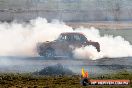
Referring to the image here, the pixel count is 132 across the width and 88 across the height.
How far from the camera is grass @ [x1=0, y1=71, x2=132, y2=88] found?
15.6 meters

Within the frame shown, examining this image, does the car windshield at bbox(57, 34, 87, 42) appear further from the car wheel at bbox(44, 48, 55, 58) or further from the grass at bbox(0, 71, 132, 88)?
the grass at bbox(0, 71, 132, 88)

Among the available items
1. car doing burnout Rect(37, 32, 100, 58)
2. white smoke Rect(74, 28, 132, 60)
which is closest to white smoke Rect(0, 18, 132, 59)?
white smoke Rect(74, 28, 132, 60)

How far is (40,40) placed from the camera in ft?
91.5

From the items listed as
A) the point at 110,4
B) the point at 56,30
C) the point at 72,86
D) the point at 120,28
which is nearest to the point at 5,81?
the point at 72,86

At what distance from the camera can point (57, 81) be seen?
16469 mm

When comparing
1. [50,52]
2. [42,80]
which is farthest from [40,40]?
[42,80]

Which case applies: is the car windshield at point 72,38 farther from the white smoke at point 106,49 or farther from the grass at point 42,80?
the grass at point 42,80

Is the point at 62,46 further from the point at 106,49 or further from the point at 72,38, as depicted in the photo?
the point at 106,49

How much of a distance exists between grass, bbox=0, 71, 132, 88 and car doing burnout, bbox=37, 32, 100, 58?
276 inches

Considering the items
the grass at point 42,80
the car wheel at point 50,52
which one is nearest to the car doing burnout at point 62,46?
the car wheel at point 50,52

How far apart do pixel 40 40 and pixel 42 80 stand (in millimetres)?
11237

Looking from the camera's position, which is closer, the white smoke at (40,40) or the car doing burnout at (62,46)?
the car doing burnout at (62,46)

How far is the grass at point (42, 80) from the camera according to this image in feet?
51.1

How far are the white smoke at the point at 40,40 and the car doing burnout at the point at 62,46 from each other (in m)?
0.37
